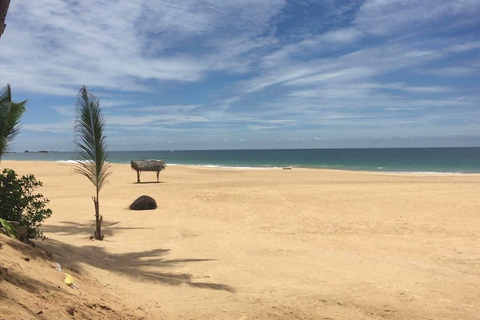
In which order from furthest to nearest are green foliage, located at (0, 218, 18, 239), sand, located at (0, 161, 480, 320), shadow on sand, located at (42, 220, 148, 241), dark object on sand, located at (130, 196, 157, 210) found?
dark object on sand, located at (130, 196, 157, 210) < shadow on sand, located at (42, 220, 148, 241) < green foliage, located at (0, 218, 18, 239) < sand, located at (0, 161, 480, 320)

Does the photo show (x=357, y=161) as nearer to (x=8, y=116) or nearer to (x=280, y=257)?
(x=280, y=257)

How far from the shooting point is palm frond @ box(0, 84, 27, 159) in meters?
5.55

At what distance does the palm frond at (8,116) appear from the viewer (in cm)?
555

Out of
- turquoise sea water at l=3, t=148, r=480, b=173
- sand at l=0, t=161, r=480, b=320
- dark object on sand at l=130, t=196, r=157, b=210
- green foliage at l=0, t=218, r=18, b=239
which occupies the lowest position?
sand at l=0, t=161, r=480, b=320

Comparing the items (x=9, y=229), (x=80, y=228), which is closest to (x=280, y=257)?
(x=9, y=229)

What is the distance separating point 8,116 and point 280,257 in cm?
521

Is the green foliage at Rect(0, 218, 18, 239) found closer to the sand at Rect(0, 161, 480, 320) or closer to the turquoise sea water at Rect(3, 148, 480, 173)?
the sand at Rect(0, 161, 480, 320)

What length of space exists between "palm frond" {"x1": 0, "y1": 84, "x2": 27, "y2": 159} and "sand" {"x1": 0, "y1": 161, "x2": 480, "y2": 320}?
5.91ft

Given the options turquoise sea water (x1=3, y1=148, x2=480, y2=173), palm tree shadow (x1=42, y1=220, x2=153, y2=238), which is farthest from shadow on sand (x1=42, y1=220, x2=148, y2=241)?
turquoise sea water (x1=3, y1=148, x2=480, y2=173)

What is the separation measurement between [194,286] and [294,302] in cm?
146

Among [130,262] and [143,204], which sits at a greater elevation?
[143,204]

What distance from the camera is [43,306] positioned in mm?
3215

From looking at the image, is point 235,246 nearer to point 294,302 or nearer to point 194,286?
point 194,286

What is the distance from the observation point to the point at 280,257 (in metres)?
7.15
